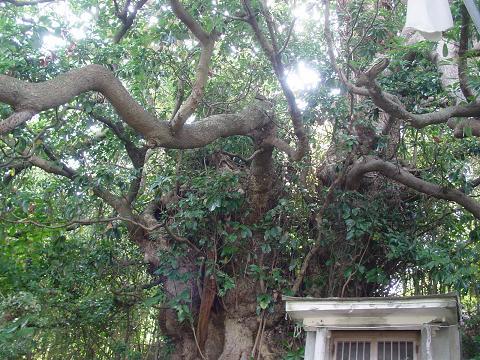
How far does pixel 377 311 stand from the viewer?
208 inches

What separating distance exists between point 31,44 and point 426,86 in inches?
183

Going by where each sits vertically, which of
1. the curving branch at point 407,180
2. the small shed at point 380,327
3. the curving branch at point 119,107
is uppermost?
the curving branch at point 407,180

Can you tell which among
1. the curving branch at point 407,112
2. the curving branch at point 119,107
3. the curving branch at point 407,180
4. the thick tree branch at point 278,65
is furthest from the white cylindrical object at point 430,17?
the curving branch at point 407,180

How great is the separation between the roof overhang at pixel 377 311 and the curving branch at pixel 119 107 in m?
1.98

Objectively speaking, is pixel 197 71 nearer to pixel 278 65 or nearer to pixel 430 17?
pixel 278 65

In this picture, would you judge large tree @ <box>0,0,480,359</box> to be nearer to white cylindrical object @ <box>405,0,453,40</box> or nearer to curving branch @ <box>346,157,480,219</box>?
curving branch @ <box>346,157,480,219</box>

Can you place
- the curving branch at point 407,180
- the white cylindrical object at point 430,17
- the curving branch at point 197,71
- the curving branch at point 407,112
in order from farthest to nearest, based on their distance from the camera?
the curving branch at point 407,180 → the curving branch at point 197,71 → the curving branch at point 407,112 → the white cylindrical object at point 430,17

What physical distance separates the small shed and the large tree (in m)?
1.46

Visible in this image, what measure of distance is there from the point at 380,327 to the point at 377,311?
8.1 inches

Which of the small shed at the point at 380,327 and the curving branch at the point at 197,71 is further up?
the curving branch at the point at 197,71

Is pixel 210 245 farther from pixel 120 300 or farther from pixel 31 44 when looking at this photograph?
pixel 31 44

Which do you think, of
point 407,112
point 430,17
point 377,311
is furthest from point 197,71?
point 377,311

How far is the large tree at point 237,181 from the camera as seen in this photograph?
22.9 ft

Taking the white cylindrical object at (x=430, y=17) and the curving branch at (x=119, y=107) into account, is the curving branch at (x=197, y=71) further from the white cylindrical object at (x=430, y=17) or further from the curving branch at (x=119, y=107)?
the white cylindrical object at (x=430, y=17)
